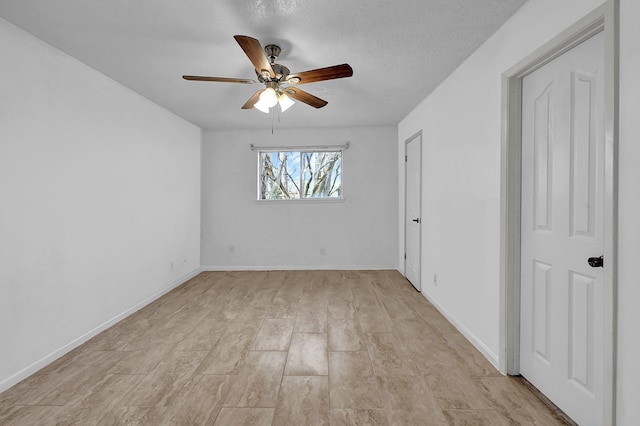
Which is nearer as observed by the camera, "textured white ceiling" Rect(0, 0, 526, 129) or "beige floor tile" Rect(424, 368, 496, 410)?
"beige floor tile" Rect(424, 368, 496, 410)

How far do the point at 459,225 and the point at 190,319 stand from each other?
2763mm

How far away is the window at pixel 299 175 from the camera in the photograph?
5.32 meters

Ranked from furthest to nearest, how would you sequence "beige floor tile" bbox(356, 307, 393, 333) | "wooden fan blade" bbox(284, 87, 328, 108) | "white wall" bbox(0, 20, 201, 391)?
"beige floor tile" bbox(356, 307, 393, 333)
"wooden fan blade" bbox(284, 87, 328, 108)
"white wall" bbox(0, 20, 201, 391)

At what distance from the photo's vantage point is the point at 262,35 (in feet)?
7.47

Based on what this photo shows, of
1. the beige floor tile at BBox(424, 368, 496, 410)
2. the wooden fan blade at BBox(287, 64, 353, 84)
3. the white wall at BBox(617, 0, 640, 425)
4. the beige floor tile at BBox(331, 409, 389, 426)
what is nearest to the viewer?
the white wall at BBox(617, 0, 640, 425)

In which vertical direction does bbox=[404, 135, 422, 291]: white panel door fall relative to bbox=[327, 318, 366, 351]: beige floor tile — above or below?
above

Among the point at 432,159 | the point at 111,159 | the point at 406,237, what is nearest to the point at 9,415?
the point at 111,159

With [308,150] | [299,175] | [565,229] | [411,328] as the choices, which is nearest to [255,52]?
[565,229]

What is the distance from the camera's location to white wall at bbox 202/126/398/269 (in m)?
5.20

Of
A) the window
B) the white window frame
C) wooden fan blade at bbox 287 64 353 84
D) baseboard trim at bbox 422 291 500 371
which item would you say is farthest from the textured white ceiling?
baseboard trim at bbox 422 291 500 371

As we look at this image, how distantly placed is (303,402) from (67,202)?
2.38 m

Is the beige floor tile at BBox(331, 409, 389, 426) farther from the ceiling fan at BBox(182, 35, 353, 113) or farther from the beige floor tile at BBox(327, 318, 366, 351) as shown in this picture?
the ceiling fan at BBox(182, 35, 353, 113)


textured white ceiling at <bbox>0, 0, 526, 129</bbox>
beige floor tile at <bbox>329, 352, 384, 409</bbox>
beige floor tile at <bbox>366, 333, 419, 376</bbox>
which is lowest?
beige floor tile at <bbox>329, 352, 384, 409</bbox>

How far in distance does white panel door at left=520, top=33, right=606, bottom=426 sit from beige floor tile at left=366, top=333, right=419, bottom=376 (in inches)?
29.9
